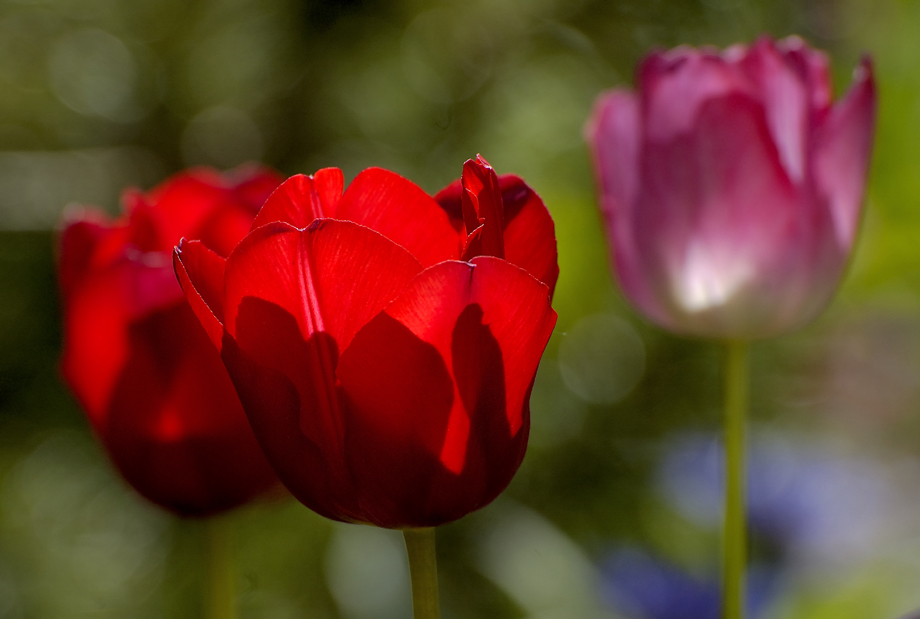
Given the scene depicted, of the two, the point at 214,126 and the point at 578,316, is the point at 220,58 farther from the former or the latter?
the point at 578,316

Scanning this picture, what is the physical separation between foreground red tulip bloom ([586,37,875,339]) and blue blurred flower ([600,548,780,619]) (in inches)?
9.8

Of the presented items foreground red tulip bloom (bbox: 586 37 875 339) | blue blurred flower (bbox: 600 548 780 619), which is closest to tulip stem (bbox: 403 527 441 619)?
foreground red tulip bloom (bbox: 586 37 875 339)

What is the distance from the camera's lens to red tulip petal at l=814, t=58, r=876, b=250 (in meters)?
0.20

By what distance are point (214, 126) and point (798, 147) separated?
612mm

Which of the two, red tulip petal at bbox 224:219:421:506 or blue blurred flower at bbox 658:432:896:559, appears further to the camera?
blue blurred flower at bbox 658:432:896:559

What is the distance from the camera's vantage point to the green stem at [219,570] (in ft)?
0.65

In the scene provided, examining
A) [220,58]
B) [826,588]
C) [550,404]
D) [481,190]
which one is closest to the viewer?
[481,190]

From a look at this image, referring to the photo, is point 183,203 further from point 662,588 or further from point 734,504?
point 662,588

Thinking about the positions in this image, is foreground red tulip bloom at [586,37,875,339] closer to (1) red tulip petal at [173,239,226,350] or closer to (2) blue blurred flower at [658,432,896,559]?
(1) red tulip petal at [173,239,226,350]

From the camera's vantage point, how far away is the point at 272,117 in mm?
734

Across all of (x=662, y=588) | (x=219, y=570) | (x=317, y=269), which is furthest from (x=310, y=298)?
(x=662, y=588)

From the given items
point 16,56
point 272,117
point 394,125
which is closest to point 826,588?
point 394,125

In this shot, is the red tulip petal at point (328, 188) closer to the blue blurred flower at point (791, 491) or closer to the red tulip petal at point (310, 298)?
the red tulip petal at point (310, 298)

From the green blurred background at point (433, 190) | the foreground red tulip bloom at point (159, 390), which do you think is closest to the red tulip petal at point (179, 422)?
the foreground red tulip bloom at point (159, 390)
